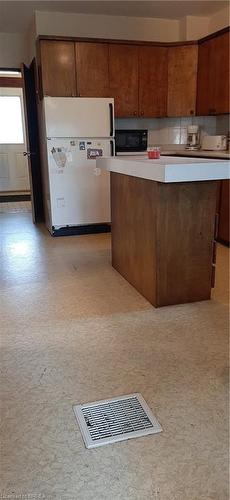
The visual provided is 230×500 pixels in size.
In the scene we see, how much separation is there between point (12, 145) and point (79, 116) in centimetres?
435

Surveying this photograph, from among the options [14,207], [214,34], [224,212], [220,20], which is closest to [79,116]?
[214,34]

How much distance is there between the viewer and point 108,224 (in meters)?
4.86

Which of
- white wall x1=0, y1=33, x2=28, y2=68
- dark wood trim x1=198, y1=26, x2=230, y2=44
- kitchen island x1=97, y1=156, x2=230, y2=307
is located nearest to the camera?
kitchen island x1=97, y1=156, x2=230, y2=307

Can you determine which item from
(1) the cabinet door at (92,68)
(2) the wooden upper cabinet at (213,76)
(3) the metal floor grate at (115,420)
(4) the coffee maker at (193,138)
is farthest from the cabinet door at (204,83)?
(3) the metal floor grate at (115,420)

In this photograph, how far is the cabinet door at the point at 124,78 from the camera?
14.8 feet

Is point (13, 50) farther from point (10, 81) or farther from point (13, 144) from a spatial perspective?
point (13, 144)

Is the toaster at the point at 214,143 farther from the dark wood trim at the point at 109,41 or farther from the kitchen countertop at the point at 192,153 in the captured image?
the dark wood trim at the point at 109,41

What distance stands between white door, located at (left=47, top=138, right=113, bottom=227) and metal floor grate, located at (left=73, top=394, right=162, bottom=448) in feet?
10.2

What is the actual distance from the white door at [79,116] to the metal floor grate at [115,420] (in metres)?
3.32

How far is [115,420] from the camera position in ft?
5.18

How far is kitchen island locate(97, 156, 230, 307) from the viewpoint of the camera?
247 centimetres

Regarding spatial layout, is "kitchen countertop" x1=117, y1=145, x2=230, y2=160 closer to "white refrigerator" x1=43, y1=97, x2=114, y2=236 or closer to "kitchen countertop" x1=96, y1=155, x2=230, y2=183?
"white refrigerator" x1=43, y1=97, x2=114, y2=236

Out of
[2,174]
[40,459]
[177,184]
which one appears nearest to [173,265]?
[177,184]

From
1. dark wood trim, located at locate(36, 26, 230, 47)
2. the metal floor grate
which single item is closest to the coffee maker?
dark wood trim, located at locate(36, 26, 230, 47)
